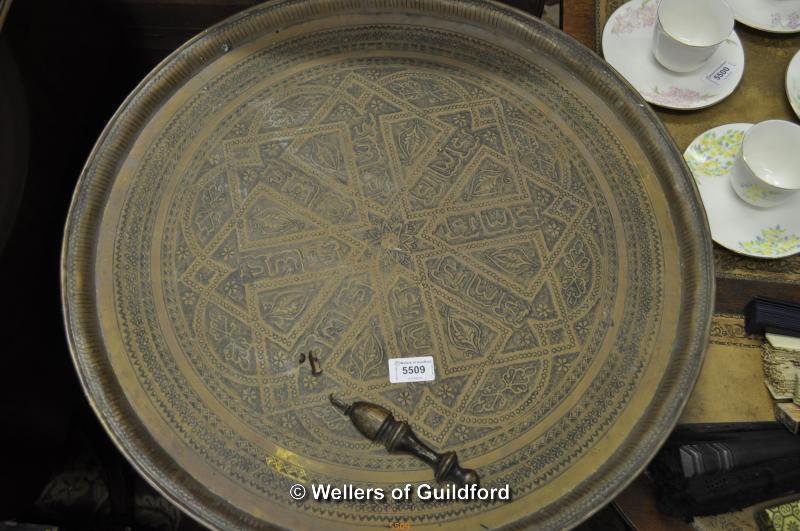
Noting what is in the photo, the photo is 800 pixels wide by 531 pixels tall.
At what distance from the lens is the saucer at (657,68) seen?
3.99 feet

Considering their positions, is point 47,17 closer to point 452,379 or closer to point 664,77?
point 452,379

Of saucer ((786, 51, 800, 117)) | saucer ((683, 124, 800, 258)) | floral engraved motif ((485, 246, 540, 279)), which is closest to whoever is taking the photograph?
floral engraved motif ((485, 246, 540, 279))

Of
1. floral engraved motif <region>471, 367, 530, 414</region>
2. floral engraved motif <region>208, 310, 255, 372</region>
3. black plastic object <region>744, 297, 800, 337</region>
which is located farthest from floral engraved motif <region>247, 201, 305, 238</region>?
black plastic object <region>744, 297, 800, 337</region>

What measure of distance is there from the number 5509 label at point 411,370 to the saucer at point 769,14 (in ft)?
3.12

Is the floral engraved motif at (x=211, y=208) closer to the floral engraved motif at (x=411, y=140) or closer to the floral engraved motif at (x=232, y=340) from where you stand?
the floral engraved motif at (x=232, y=340)

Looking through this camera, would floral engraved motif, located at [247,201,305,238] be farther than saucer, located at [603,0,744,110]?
No

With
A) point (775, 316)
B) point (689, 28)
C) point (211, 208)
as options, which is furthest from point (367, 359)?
point (689, 28)

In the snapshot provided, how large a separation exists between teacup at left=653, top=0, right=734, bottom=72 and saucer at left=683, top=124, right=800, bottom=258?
0.16 m

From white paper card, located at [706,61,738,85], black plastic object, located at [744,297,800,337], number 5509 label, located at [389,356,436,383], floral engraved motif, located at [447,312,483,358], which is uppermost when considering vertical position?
white paper card, located at [706,61,738,85]

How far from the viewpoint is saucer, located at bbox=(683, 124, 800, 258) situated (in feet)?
3.70

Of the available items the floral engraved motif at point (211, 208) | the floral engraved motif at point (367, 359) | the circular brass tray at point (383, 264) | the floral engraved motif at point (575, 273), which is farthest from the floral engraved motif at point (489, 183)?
the floral engraved motif at point (211, 208)

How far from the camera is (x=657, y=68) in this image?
4.01 feet

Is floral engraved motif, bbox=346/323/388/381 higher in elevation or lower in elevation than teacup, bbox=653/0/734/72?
lower

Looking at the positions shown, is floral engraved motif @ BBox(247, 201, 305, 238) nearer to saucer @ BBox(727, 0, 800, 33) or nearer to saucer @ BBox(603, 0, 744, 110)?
saucer @ BBox(603, 0, 744, 110)
